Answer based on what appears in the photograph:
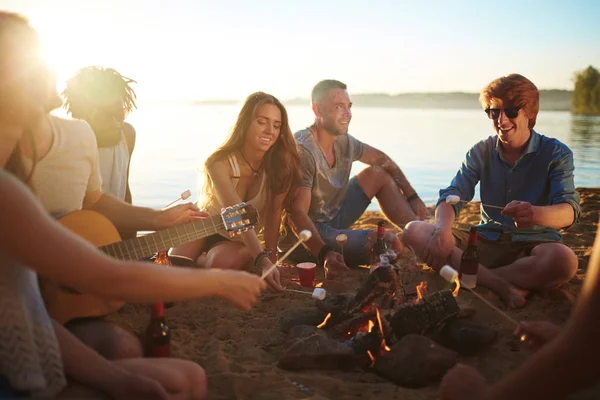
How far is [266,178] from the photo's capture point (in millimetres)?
5453

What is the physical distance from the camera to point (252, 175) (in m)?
5.50

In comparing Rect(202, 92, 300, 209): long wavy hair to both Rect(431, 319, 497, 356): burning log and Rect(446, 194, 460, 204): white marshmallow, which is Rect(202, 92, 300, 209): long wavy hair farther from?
Rect(431, 319, 497, 356): burning log

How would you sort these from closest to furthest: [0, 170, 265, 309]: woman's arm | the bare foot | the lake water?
[0, 170, 265, 309]: woman's arm
the bare foot
the lake water

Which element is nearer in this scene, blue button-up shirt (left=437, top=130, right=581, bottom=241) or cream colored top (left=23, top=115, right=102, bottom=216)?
cream colored top (left=23, top=115, right=102, bottom=216)

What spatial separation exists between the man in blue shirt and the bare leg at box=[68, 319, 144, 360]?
3.19 metres

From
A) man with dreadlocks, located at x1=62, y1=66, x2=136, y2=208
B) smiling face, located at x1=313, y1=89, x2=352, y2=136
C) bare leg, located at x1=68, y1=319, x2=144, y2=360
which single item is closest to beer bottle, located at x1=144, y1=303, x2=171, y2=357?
bare leg, located at x1=68, y1=319, x2=144, y2=360

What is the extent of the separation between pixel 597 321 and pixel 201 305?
12.0 feet

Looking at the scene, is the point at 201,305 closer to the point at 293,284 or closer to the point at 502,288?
the point at 293,284

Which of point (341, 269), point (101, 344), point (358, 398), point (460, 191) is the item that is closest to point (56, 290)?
point (101, 344)

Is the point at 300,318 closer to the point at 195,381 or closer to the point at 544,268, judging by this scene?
A: the point at 195,381

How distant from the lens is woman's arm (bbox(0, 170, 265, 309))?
168 centimetres

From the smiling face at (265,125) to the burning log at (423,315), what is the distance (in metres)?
2.44

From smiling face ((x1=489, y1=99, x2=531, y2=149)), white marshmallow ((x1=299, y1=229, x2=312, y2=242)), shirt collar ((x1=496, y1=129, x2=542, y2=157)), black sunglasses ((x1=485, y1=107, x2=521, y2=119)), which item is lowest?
white marshmallow ((x1=299, y1=229, x2=312, y2=242))

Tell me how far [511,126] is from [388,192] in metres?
2.08
